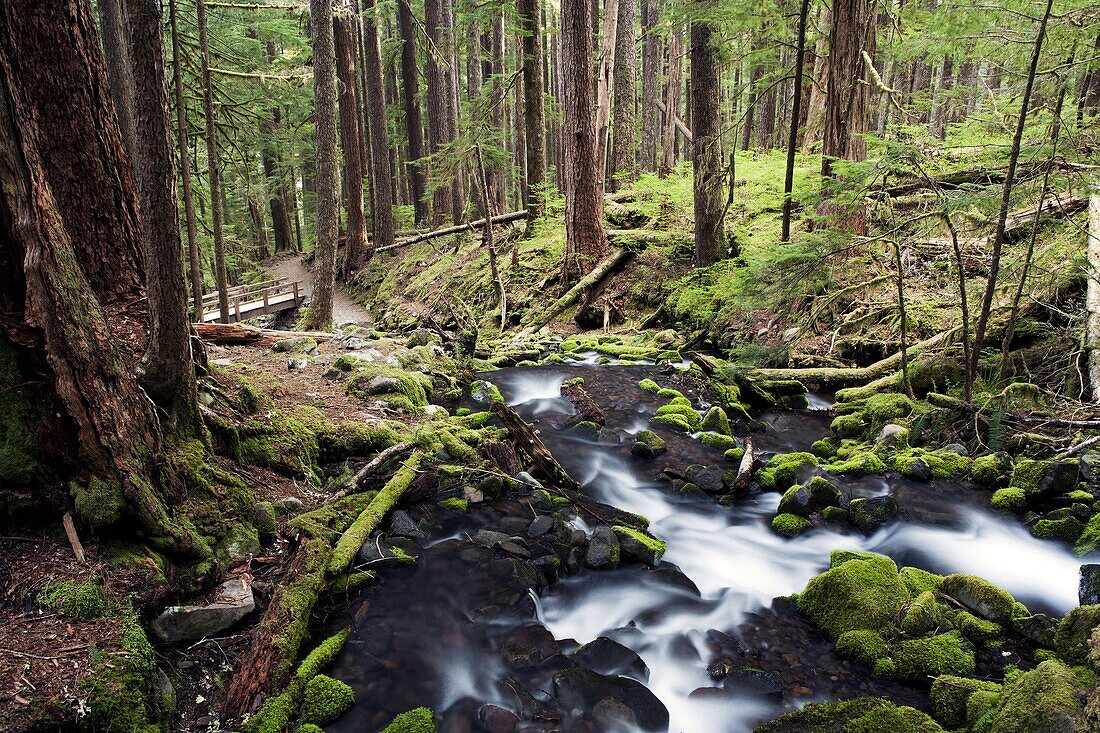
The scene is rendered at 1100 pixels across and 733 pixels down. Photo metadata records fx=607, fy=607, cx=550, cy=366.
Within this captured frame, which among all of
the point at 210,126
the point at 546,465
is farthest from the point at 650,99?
the point at 546,465

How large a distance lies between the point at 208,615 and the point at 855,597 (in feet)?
13.6

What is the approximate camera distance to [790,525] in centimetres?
539

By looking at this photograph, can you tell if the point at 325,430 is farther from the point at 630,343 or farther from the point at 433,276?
the point at 433,276

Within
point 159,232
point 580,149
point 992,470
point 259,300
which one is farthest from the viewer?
point 259,300

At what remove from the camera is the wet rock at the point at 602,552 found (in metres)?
4.95

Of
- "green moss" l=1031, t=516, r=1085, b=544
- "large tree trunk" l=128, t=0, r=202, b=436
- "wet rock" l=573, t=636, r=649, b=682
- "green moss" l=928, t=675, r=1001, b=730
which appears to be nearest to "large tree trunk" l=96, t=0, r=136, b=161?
"large tree trunk" l=128, t=0, r=202, b=436

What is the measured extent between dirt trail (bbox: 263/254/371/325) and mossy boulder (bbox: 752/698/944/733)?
47.2ft

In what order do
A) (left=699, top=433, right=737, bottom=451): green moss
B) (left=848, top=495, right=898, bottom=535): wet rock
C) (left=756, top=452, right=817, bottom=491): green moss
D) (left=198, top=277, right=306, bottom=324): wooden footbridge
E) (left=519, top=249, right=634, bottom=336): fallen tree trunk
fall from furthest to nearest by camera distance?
(left=198, top=277, right=306, bottom=324): wooden footbridge < (left=519, top=249, right=634, bottom=336): fallen tree trunk < (left=699, top=433, right=737, bottom=451): green moss < (left=756, top=452, right=817, bottom=491): green moss < (left=848, top=495, right=898, bottom=535): wet rock

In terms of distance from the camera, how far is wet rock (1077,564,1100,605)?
3.77m

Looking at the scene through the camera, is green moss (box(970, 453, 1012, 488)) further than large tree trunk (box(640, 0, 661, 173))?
No

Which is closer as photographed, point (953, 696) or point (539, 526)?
point (953, 696)

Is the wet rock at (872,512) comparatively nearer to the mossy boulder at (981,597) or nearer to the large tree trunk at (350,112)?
the mossy boulder at (981,597)

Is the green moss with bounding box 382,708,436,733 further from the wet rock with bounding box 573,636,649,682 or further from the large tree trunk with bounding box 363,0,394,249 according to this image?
the large tree trunk with bounding box 363,0,394,249

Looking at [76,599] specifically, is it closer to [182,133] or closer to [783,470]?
[783,470]
